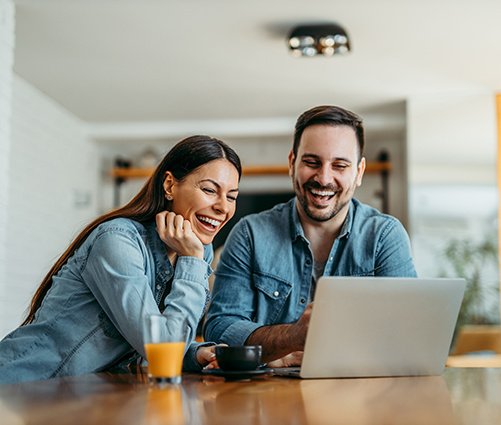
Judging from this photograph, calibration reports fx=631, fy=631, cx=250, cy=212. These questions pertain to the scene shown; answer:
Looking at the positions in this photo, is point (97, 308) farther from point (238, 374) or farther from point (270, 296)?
point (270, 296)

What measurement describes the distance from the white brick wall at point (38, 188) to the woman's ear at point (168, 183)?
3.08 m

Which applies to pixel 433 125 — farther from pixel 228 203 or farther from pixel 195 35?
pixel 228 203

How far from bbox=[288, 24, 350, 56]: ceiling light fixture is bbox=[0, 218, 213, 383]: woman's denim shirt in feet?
9.16

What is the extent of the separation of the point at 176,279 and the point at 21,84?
13.8 feet

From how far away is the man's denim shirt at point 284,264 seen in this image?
6.44 feet


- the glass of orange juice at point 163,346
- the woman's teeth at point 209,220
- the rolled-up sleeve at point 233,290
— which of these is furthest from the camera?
the rolled-up sleeve at point 233,290

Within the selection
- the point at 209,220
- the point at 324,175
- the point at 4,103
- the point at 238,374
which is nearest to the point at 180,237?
the point at 209,220

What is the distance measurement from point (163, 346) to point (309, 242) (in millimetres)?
993

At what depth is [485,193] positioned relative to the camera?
5.50 metres

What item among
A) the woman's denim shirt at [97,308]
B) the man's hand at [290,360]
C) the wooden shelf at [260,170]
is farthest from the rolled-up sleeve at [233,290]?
the wooden shelf at [260,170]

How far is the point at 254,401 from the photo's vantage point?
3.19 ft


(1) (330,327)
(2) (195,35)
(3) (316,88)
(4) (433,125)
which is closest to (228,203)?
(1) (330,327)

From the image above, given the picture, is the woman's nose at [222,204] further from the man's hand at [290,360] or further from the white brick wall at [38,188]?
the white brick wall at [38,188]

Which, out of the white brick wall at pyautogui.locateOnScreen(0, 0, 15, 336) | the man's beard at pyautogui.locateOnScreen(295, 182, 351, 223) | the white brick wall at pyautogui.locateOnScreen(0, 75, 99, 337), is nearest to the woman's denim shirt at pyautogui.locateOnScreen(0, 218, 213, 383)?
the man's beard at pyautogui.locateOnScreen(295, 182, 351, 223)
